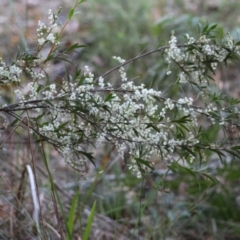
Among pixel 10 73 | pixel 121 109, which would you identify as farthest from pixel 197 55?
pixel 10 73

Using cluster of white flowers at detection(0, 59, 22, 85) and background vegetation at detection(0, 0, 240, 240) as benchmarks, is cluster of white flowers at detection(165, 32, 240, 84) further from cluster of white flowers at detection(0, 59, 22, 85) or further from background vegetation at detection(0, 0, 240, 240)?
cluster of white flowers at detection(0, 59, 22, 85)

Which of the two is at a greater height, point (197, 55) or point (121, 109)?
point (197, 55)

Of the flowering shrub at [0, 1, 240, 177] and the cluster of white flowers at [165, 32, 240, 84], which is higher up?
the cluster of white flowers at [165, 32, 240, 84]

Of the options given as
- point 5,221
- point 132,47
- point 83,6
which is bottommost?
point 5,221

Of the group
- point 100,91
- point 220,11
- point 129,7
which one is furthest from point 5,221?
point 220,11

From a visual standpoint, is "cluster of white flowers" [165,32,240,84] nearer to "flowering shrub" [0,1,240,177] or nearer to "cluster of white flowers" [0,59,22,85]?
"flowering shrub" [0,1,240,177]

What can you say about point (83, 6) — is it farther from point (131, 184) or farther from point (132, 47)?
point (131, 184)

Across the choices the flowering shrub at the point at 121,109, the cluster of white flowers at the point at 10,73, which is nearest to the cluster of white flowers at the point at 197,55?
the flowering shrub at the point at 121,109

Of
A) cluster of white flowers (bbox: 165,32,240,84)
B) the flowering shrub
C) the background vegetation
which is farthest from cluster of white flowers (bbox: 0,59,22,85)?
cluster of white flowers (bbox: 165,32,240,84)

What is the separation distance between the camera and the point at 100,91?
1241 mm

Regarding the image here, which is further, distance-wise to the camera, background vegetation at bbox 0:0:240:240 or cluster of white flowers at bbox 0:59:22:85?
background vegetation at bbox 0:0:240:240

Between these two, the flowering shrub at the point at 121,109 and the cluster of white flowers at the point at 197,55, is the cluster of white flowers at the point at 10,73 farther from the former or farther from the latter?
the cluster of white flowers at the point at 197,55

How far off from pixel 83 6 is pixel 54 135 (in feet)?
10.5

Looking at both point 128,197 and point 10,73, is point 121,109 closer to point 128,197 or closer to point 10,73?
point 10,73
